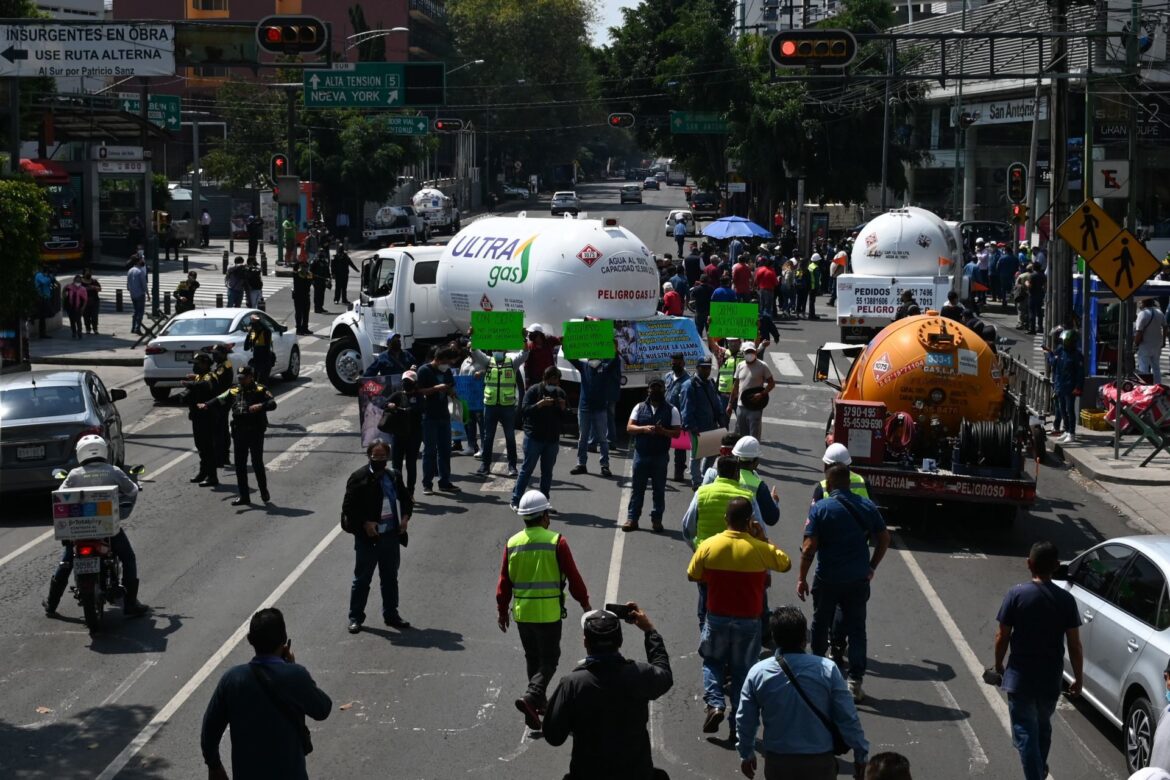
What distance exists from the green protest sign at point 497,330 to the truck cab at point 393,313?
4.63 metres

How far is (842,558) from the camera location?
34.0 ft

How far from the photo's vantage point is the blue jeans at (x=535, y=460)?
52.9ft

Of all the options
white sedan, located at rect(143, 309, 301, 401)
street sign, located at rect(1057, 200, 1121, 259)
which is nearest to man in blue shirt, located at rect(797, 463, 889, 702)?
street sign, located at rect(1057, 200, 1121, 259)

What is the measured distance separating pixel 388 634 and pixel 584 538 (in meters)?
3.75

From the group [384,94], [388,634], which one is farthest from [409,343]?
[384,94]

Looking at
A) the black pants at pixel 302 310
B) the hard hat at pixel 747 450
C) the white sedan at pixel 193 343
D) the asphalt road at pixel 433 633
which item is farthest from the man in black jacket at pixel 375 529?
the black pants at pixel 302 310

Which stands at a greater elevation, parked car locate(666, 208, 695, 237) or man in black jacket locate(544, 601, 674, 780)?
parked car locate(666, 208, 695, 237)

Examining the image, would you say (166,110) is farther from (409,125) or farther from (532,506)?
(532,506)

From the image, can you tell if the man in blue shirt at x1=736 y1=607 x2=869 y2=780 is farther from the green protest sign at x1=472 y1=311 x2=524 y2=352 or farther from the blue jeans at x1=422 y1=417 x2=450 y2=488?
the green protest sign at x1=472 y1=311 x2=524 y2=352

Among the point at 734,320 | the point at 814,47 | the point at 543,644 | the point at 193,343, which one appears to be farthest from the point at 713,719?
the point at 193,343

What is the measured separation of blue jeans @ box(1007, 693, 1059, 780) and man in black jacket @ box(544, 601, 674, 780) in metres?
2.72

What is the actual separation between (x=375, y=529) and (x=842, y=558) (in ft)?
12.9

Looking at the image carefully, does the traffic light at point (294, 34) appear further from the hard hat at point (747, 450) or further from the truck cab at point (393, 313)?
the hard hat at point (747, 450)

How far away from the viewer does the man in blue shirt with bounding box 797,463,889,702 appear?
10375 millimetres
